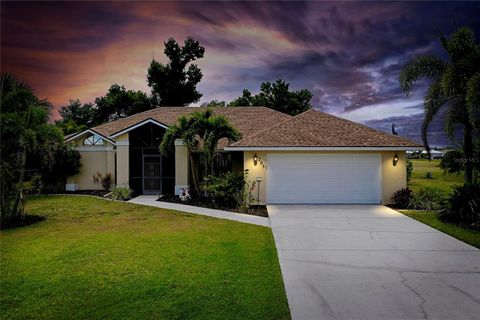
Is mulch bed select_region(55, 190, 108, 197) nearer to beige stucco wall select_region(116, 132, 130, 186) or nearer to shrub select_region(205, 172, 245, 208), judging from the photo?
beige stucco wall select_region(116, 132, 130, 186)

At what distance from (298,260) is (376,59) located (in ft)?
42.5

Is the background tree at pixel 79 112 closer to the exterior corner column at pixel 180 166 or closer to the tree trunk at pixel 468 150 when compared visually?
the exterior corner column at pixel 180 166

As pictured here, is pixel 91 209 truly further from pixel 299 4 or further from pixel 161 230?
pixel 299 4

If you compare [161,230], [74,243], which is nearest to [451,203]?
[161,230]

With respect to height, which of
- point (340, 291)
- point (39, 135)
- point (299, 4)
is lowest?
point (340, 291)

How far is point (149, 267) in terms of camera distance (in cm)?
642

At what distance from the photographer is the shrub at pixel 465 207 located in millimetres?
10445

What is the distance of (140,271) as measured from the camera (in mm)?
6207

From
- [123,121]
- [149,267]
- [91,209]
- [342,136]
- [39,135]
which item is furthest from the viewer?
[123,121]

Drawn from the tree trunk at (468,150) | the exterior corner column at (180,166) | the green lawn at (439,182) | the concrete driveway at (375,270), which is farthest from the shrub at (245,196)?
the tree trunk at (468,150)

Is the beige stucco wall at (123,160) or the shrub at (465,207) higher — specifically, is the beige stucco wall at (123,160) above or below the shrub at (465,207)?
above

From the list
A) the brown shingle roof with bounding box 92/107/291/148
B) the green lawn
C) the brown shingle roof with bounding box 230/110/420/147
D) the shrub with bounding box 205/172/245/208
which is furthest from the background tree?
the green lawn

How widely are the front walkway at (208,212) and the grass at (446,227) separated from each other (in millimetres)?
5423

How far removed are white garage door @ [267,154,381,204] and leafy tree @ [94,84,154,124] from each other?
81.2ft
